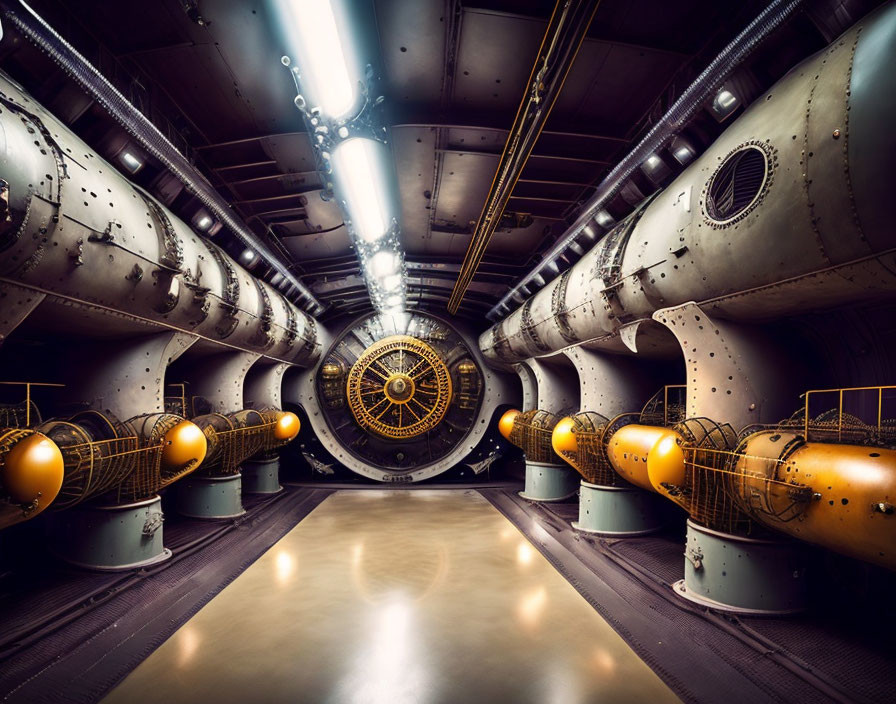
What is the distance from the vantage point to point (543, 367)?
1044 centimetres

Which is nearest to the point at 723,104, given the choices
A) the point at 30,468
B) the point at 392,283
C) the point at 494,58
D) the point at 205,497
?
the point at 494,58

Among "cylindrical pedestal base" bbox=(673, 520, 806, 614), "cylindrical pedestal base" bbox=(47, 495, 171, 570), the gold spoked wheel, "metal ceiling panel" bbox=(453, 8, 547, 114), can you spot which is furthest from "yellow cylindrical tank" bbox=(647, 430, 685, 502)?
the gold spoked wheel

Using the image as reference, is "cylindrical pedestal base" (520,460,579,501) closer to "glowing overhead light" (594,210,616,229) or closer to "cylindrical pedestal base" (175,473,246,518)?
"glowing overhead light" (594,210,616,229)

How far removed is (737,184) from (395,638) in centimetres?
464

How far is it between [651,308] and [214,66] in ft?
15.8

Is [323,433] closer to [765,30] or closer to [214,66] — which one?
[214,66]

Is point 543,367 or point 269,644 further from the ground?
point 543,367

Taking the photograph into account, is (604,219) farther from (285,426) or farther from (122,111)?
(285,426)

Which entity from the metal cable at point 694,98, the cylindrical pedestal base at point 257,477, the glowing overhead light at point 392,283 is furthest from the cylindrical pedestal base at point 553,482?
the cylindrical pedestal base at point 257,477

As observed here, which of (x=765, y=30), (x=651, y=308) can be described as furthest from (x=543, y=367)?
(x=765, y=30)

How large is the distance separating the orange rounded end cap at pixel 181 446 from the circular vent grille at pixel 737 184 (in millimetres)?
5798

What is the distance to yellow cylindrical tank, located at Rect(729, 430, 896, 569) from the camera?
9.50 ft

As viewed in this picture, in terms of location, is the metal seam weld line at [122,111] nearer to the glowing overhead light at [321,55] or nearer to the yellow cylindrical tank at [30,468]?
the glowing overhead light at [321,55]

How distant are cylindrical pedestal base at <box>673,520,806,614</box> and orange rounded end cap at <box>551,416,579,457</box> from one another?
289 cm
